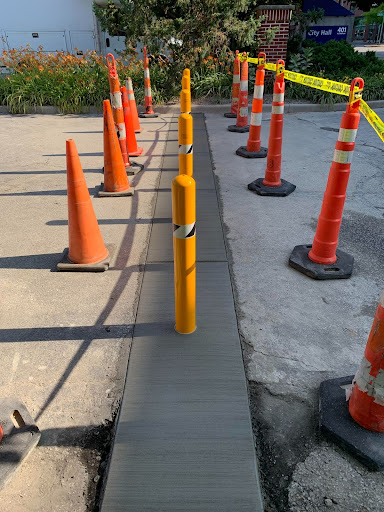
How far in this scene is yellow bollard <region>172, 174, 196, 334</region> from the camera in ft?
7.14

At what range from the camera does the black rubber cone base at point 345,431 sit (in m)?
1.91

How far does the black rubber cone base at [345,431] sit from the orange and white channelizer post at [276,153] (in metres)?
3.35

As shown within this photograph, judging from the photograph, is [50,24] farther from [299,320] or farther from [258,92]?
[299,320]

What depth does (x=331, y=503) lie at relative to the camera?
176 cm

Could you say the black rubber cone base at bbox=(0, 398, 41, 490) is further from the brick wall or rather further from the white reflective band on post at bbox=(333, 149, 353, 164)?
the brick wall

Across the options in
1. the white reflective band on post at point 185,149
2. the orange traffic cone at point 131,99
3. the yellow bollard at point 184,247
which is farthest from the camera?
the orange traffic cone at point 131,99

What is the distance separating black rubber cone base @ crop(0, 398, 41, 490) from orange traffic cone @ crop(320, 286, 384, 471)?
59.5 inches

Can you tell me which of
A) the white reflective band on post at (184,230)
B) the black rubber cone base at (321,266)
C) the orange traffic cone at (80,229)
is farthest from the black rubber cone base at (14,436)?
the black rubber cone base at (321,266)

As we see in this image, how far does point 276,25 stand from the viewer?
11.4 metres

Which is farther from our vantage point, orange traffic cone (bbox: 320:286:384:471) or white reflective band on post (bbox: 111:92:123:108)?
white reflective band on post (bbox: 111:92:123:108)

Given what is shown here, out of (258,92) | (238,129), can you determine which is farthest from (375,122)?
(238,129)

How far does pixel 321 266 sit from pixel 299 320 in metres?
0.78

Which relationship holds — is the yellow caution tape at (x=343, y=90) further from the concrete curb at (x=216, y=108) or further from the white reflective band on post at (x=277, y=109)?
the concrete curb at (x=216, y=108)

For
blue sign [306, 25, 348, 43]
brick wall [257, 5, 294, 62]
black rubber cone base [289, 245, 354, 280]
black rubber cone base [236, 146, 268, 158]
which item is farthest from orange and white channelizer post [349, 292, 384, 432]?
blue sign [306, 25, 348, 43]
